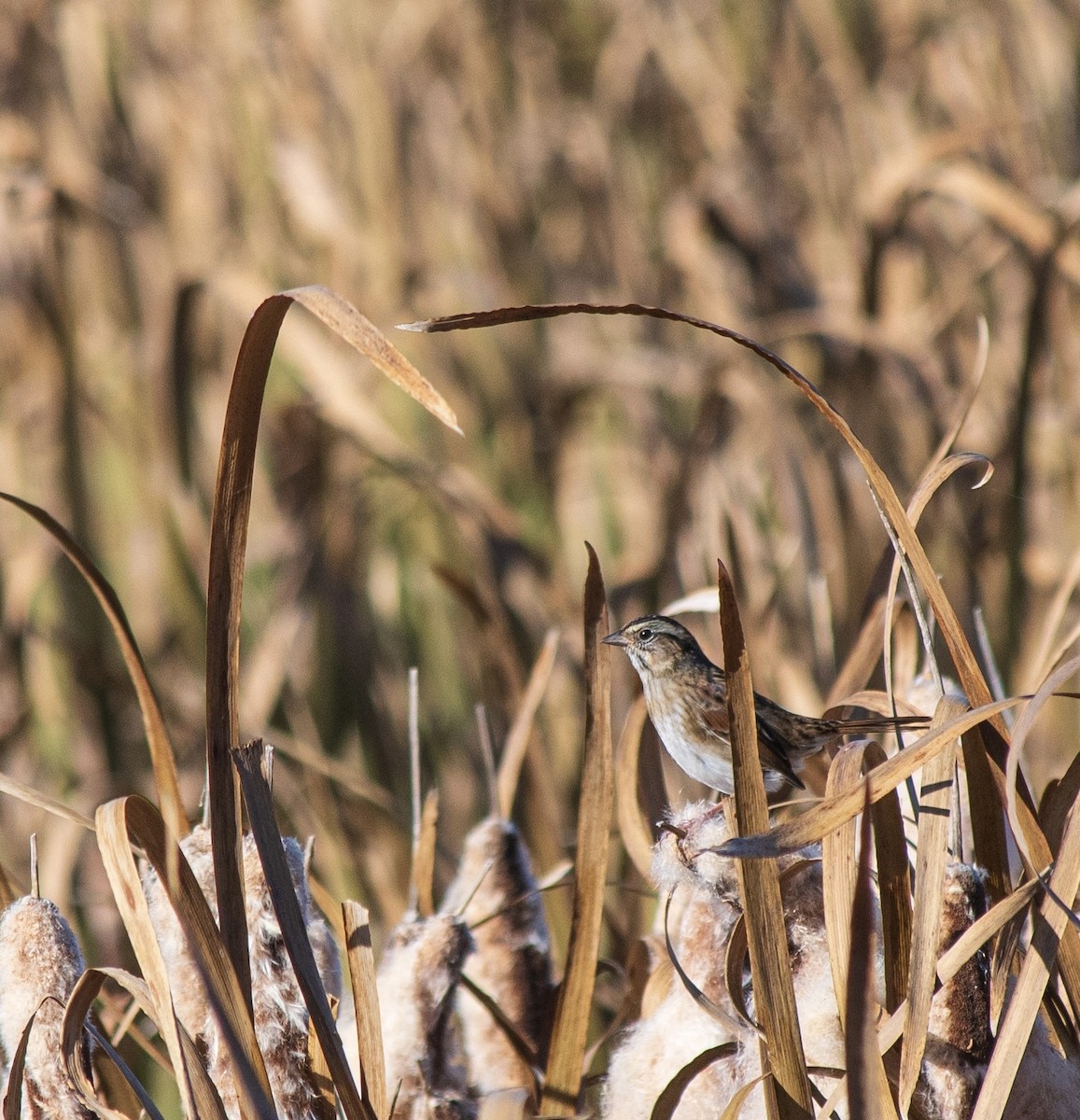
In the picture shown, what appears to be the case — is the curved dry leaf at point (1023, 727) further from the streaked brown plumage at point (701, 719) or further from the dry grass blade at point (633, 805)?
the dry grass blade at point (633, 805)

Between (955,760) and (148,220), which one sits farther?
(148,220)

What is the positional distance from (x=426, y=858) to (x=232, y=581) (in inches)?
21.2

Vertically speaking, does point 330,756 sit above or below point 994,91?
below

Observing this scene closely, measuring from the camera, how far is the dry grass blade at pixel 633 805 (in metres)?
1.34

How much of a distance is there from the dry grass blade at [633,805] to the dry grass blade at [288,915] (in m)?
0.46

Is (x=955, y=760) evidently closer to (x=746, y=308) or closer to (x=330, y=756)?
(x=330, y=756)

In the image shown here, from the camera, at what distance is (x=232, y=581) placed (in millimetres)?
900

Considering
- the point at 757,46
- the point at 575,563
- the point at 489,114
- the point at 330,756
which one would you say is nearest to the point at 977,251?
the point at 575,563

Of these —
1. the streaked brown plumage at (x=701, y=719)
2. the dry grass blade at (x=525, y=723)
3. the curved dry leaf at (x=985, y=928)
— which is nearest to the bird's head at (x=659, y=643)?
the streaked brown plumage at (x=701, y=719)

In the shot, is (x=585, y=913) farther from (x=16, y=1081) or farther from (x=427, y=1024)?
(x=16, y=1081)

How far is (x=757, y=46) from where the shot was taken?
5734mm

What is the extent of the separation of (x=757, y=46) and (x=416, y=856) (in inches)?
202

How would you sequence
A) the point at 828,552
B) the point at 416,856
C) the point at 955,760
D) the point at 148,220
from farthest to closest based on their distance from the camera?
1. the point at 148,220
2. the point at 828,552
3. the point at 416,856
4. the point at 955,760

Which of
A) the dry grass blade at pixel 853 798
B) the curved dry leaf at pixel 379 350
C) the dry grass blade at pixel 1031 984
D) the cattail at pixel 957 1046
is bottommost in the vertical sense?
the cattail at pixel 957 1046
